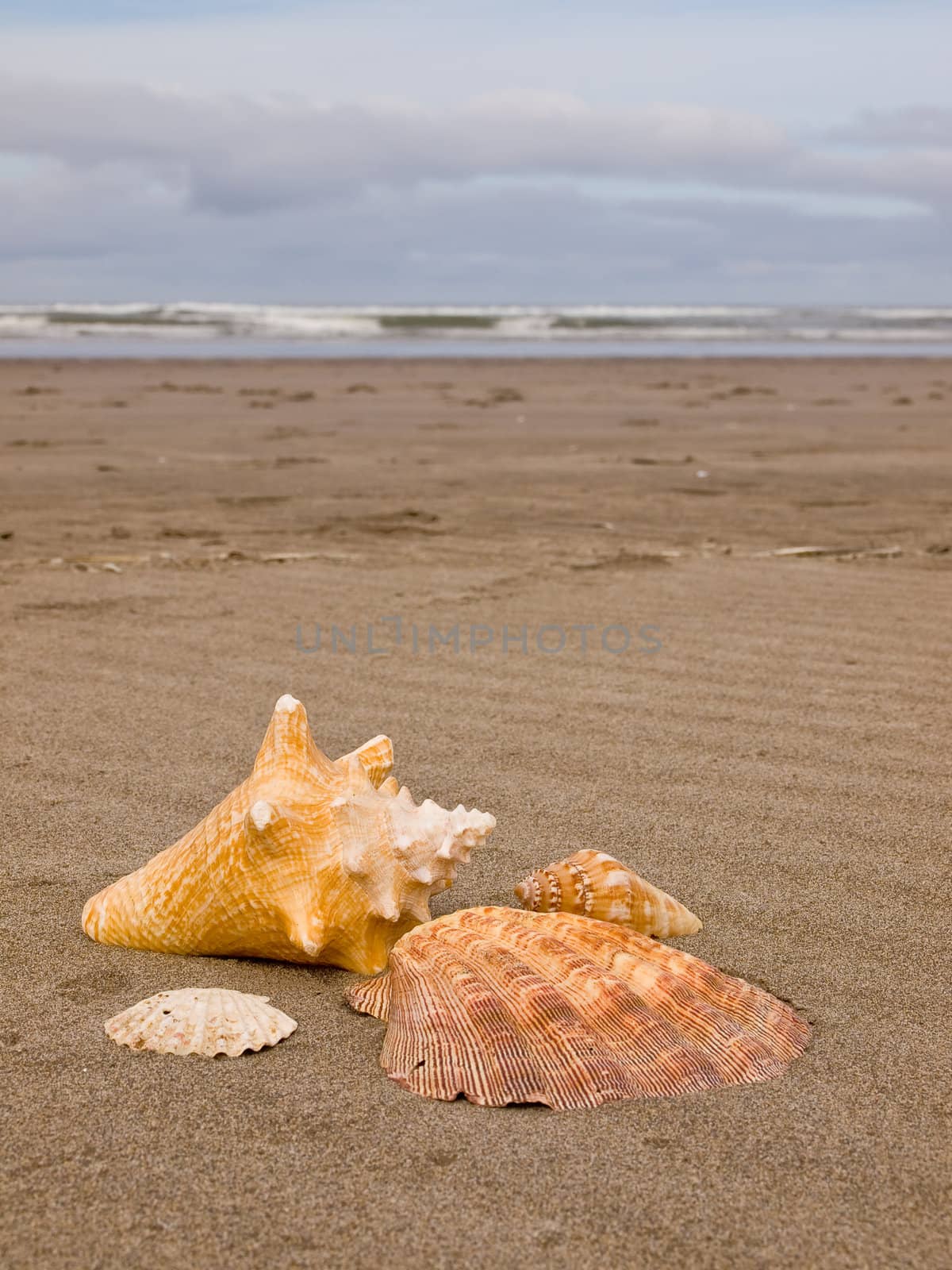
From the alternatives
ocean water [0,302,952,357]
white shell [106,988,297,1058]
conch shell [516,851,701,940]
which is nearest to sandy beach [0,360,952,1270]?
white shell [106,988,297,1058]

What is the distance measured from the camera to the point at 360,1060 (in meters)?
2.27

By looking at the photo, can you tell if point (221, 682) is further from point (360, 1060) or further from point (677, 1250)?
point (677, 1250)

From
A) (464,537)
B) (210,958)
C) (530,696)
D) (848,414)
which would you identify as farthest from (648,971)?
(848,414)

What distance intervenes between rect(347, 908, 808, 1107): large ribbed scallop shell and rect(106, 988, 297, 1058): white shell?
201mm

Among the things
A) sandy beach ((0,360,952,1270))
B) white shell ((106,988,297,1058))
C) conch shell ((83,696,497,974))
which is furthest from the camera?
conch shell ((83,696,497,974))

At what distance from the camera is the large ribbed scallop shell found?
7.04 feet

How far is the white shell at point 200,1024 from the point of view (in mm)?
2266

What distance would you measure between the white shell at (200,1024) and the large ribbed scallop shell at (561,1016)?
20 centimetres

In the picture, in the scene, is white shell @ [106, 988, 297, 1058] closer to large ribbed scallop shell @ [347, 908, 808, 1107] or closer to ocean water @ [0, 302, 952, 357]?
large ribbed scallop shell @ [347, 908, 808, 1107]

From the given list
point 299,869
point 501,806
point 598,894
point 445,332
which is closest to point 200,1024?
point 299,869

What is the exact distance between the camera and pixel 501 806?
3.47 m

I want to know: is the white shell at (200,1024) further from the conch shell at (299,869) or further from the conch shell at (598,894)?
the conch shell at (598,894)

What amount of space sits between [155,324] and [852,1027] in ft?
138

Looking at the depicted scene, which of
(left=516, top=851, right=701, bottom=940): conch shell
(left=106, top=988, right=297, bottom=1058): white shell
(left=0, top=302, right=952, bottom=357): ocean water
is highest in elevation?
(left=0, top=302, right=952, bottom=357): ocean water
